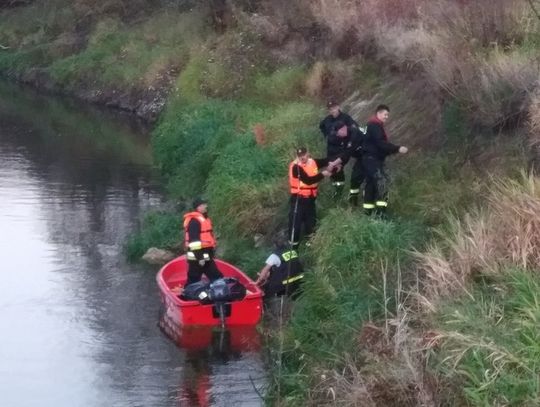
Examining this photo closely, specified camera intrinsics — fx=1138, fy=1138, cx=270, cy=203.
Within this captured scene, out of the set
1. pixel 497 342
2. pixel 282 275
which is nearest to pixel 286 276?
pixel 282 275

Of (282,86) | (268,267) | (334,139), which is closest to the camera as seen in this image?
(268,267)

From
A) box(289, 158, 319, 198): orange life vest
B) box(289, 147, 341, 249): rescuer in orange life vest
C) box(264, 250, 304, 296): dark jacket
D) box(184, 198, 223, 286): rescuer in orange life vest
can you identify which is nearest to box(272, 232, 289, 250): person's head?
box(289, 147, 341, 249): rescuer in orange life vest

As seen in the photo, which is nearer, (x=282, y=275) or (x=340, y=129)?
(x=282, y=275)

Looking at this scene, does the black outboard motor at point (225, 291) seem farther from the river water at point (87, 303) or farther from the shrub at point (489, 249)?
the shrub at point (489, 249)

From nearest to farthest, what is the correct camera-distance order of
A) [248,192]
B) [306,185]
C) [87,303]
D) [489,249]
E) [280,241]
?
[489,249] → [306,185] → [87,303] → [280,241] → [248,192]

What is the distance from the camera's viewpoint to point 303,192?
1739cm

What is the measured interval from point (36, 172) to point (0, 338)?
1365 centimetres

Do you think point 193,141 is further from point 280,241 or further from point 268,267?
point 268,267

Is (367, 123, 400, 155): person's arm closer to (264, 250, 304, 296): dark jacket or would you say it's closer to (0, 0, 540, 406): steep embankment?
(0, 0, 540, 406): steep embankment

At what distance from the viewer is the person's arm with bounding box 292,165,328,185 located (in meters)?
17.3

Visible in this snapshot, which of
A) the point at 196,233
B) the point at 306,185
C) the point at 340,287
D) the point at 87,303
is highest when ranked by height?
the point at 306,185

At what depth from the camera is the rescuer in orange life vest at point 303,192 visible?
57.0ft

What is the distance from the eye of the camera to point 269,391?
503 inches

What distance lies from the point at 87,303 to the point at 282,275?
362 cm
